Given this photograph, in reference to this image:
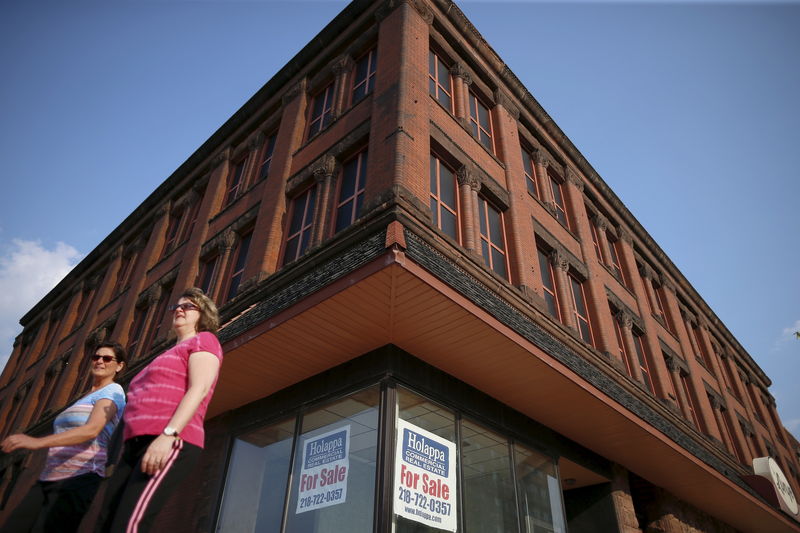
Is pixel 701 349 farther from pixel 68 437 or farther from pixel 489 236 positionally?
pixel 68 437

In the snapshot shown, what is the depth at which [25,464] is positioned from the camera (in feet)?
53.1

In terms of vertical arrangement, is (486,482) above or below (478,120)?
below

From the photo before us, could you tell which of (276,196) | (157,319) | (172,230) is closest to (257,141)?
(276,196)

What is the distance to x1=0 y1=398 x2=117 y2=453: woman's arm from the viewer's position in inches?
105

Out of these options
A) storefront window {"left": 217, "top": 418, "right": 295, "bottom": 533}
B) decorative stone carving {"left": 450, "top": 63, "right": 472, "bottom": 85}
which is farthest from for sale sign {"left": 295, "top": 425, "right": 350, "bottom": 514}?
decorative stone carving {"left": 450, "top": 63, "right": 472, "bottom": 85}

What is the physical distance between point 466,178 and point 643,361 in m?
9.69

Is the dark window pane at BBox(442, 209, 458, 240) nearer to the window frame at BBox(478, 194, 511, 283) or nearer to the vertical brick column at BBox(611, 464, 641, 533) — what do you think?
the window frame at BBox(478, 194, 511, 283)

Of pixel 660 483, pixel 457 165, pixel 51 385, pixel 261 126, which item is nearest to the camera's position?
pixel 457 165

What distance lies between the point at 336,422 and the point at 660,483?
353 inches

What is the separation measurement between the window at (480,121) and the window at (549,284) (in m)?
3.17

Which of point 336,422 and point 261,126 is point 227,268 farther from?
point 336,422

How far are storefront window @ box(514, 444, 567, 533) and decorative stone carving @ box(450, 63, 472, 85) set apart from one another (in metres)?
9.13

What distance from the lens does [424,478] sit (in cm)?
711

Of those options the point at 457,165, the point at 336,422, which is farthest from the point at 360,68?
the point at 336,422
